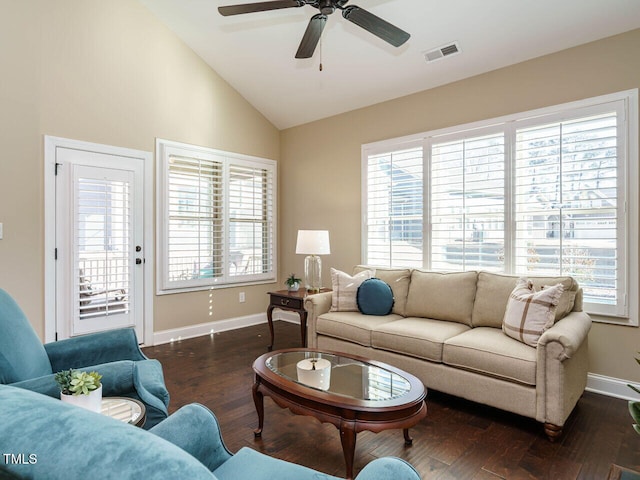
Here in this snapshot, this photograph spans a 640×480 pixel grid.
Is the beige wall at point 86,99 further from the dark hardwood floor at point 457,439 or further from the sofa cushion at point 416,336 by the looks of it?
the sofa cushion at point 416,336

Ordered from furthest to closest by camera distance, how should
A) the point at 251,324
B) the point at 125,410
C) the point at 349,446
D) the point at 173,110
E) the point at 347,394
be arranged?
the point at 251,324 → the point at 173,110 → the point at 347,394 → the point at 349,446 → the point at 125,410

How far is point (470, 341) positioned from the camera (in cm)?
272

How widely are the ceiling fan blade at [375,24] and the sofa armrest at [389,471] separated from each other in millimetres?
2460

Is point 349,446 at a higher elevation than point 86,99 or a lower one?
lower

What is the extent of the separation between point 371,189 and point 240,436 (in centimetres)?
309

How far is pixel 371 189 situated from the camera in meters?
4.54

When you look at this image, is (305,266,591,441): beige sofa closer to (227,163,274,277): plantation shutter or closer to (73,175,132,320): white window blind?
(227,163,274,277): plantation shutter

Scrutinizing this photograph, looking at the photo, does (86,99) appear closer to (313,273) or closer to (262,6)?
(262,6)

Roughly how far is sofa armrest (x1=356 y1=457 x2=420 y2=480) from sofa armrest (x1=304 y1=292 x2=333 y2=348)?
270 centimetres

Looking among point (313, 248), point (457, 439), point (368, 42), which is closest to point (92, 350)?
point (457, 439)

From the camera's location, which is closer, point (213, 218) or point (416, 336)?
point (416, 336)

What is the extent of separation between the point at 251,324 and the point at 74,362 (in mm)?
3227

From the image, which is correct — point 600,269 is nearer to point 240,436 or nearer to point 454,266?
point 454,266

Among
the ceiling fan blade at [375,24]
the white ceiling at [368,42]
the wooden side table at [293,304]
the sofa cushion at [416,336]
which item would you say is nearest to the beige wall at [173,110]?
the white ceiling at [368,42]
